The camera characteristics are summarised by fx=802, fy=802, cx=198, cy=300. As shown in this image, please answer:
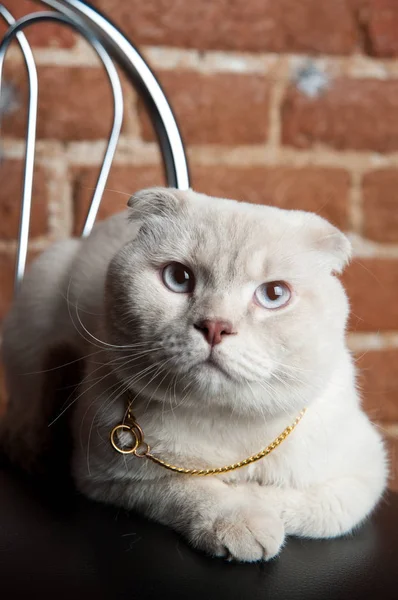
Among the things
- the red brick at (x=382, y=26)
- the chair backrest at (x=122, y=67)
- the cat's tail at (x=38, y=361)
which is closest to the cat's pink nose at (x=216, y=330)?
the cat's tail at (x=38, y=361)

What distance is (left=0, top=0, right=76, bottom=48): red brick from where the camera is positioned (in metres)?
1.21

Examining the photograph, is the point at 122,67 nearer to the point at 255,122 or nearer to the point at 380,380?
the point at 255,122

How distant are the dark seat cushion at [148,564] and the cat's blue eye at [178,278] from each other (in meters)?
0.22

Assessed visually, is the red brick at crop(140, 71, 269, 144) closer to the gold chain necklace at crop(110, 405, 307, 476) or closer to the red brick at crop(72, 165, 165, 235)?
the red brick at crop(72, 165, 165, 235)

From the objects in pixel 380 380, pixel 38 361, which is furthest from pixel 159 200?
pixel 380 380

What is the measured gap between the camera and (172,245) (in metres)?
0.69

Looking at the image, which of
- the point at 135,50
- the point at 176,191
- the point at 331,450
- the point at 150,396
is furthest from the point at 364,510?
the point at 135,50

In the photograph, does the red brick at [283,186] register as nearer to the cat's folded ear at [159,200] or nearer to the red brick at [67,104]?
the red brick at [67,104]

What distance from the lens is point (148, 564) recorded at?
0.66 metres

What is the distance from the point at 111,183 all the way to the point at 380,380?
560mm

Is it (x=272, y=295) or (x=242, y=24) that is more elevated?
(x=242, y=24)

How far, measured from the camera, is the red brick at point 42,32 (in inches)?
47.7

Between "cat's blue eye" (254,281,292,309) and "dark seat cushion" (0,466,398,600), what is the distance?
214 mm

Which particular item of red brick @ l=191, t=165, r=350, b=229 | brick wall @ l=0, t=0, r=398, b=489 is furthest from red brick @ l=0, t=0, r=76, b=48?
red brick @ l=191, t=165, r=350, b=229
